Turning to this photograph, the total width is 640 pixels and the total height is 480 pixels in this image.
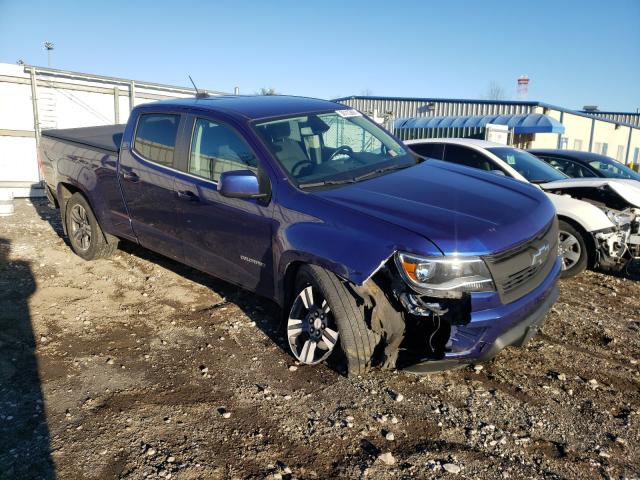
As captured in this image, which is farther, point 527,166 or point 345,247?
point 527,166

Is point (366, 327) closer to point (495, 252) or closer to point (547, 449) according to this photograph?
point (495, 252)

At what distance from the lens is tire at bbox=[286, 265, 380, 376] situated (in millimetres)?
3455

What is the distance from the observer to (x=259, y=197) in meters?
3.95

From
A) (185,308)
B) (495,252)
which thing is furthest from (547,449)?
(185,308)

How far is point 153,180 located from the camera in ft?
16.4

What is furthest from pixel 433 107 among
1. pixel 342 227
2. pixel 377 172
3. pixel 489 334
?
pixel 489 334

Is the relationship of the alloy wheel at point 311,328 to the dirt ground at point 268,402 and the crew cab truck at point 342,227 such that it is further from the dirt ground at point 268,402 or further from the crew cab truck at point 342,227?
the dirt ground at point 268,402

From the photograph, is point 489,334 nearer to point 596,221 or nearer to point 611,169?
point 596,221

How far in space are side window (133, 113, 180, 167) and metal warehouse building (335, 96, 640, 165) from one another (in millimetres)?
16508

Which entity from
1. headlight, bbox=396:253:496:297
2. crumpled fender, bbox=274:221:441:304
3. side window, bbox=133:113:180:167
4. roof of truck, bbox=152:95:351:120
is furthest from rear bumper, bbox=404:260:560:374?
side window, bbox=133:113:180:167

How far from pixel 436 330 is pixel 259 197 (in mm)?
1614

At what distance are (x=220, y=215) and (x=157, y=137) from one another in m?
1.36

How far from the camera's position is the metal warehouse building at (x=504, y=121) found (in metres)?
23.2

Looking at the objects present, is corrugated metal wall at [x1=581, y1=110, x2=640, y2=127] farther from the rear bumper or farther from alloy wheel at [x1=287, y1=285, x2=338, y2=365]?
alloy wheel at [x1=287, y1=285, x2=338, y2=365]
